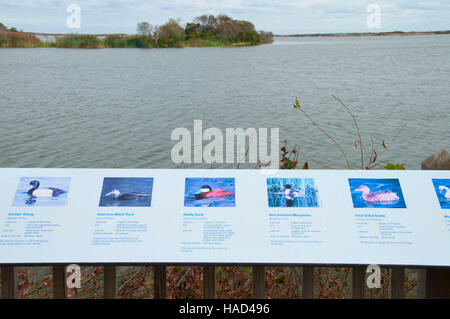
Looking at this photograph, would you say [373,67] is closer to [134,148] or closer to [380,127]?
[380,127]

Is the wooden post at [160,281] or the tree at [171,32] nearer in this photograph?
the wooden post at [160,281]

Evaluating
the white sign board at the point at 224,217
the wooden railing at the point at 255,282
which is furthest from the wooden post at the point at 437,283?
the white sign board at the point at 224,217

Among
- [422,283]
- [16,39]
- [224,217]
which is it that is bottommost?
[422,283]

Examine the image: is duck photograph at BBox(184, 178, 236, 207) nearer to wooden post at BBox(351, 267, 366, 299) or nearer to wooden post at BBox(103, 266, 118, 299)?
wooden post at BBox(103, 266, 118, 299)

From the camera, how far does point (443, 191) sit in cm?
125

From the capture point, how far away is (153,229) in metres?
1.17

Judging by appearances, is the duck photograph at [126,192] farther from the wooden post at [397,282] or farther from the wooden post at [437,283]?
the wooden post at [437,283]

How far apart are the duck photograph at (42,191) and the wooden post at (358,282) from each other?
76 cm

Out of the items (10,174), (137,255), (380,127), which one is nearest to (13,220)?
(10,174)

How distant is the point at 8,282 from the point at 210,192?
562 millimetres

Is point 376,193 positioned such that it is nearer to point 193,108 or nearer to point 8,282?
point 8,282

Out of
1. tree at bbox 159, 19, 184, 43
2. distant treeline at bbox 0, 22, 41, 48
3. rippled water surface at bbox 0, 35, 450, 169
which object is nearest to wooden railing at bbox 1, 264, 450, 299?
rippled water surface at bbox 0, 35, 450, 169

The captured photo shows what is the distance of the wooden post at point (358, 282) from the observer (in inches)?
46.9

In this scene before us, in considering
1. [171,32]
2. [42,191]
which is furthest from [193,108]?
[171,32]
